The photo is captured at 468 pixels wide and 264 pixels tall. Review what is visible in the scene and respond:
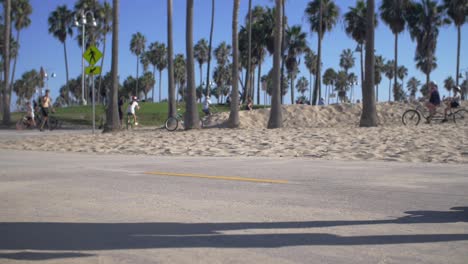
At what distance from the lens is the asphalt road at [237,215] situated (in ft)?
14.3

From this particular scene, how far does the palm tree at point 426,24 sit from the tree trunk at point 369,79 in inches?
1023

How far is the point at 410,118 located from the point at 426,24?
26107 millimetres

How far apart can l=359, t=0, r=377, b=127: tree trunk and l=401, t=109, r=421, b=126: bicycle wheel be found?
67.4 inches

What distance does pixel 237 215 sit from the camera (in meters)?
5.79

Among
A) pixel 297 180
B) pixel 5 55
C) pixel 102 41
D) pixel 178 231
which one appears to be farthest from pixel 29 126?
pixel 102 41

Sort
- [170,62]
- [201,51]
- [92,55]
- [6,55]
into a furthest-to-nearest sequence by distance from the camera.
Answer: [201,51], [6,55], [170,62], [92,55]

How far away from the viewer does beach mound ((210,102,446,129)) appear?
28141 millimetres

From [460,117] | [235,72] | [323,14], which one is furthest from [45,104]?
[323,14]

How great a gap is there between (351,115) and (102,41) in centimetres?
3874

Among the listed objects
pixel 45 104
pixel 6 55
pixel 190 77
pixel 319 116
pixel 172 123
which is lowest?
pixel 172 123

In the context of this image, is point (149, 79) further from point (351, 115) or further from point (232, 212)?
point (232, 212)

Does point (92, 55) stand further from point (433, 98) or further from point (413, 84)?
point (413, 84)

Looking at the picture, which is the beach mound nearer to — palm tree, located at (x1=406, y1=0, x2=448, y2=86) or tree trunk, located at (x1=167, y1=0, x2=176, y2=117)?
tree trunk, located at (x1=167, y1=0, x2=176, y2=117)

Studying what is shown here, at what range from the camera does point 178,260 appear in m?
4.17
